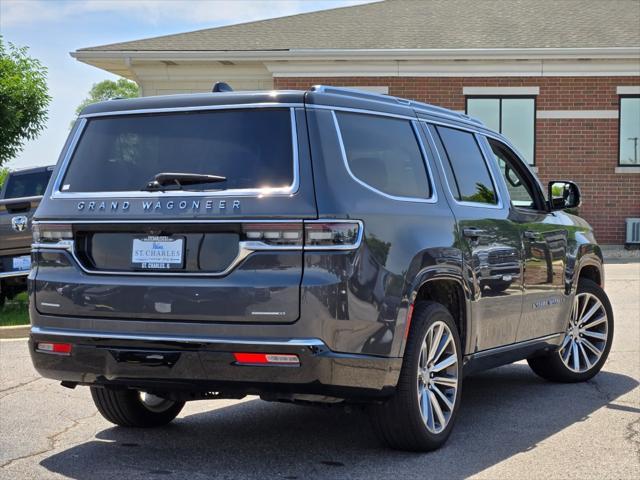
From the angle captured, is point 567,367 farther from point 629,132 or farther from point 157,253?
point 629,132

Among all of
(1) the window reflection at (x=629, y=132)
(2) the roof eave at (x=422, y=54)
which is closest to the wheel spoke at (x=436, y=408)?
(2) the roof eave at (x=422, y=54)

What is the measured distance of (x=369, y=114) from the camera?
19.5 feet

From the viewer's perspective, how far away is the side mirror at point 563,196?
26.5 ft

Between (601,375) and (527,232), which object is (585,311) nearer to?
(601,375)

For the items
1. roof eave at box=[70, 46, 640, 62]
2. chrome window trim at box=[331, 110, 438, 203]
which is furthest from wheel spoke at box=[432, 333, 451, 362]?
roof eave at box=[70, 46, 640, 62]

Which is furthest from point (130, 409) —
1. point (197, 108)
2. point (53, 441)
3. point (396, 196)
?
point (396, 196)

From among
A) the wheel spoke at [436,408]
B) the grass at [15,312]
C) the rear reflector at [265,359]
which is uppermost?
the rear reflector at [265,359]

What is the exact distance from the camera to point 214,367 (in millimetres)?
5211

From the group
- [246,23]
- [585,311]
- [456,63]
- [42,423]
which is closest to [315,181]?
[42,423]

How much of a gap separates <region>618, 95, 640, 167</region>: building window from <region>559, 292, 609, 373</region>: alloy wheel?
15.4 metres

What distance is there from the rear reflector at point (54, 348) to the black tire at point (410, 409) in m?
1.63

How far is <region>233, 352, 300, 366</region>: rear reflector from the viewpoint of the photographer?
5090 millimetres

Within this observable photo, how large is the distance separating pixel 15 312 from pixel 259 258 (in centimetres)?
955

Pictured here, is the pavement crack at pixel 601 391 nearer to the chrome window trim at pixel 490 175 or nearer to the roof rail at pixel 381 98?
the chrome window trim at pixel 490 175
